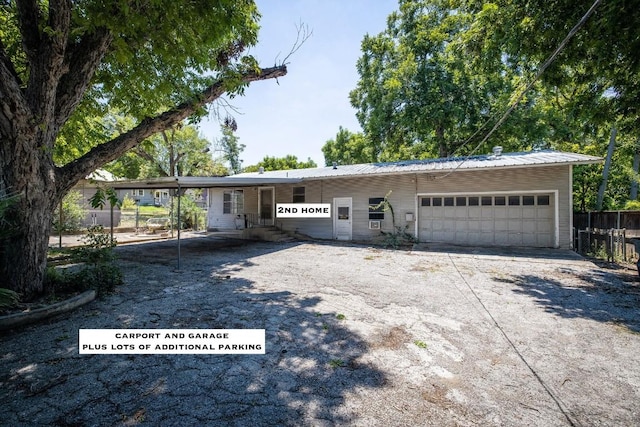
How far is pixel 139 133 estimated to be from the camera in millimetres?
5961

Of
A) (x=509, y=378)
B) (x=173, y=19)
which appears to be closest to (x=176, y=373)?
(x=509, y=378)

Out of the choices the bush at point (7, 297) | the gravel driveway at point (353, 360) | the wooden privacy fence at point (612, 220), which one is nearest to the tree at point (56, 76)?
the bush at point (7, 297)

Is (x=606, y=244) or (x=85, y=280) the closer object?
(x=85, y=280)

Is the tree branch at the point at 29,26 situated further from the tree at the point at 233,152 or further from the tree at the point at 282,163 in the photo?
the tree at the point at 233,152

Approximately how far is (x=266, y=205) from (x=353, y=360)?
540 inches

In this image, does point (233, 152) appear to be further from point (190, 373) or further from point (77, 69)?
point (190, 373)

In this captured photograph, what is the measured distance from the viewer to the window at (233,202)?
1709 centimetres

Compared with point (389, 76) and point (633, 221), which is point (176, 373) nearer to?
point (633, 221)

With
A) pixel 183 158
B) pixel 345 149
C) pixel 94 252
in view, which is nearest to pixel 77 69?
pixel 94 252

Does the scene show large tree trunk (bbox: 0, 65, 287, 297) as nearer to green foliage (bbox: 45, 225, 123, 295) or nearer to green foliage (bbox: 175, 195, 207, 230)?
green foliage (bbox: 45, 225, 123, 295)

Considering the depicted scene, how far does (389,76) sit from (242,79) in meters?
14.8

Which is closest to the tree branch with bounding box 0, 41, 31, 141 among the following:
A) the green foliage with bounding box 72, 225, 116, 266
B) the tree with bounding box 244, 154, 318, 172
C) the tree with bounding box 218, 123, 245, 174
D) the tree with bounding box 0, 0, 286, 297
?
the tree with bounding box 0, 0, 286, 297

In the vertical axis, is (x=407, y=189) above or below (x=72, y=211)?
above

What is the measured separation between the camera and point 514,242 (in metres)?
10.9
